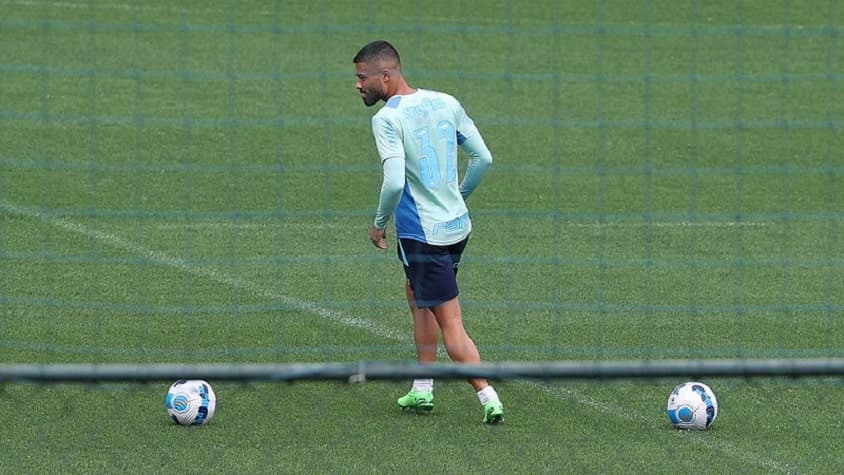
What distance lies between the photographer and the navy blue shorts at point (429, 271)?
8.36 meters

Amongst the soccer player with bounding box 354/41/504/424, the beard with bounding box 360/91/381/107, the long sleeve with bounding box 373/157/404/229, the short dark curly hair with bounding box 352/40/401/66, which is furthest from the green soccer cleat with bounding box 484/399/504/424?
the short dark curly hair with bounding box 352/40/401/66

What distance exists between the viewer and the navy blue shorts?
8.36 meters

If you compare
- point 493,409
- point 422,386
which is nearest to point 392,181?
point 422,386

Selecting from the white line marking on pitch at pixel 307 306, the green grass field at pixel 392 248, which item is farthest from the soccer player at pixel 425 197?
the white line marking on pitch at pixel 307 306

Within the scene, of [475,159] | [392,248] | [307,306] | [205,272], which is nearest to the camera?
[475,159]

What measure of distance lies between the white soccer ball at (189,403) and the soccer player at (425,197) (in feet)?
3.17

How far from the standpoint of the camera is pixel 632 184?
1386 centimetres

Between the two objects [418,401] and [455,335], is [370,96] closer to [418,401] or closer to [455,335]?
[455,335]

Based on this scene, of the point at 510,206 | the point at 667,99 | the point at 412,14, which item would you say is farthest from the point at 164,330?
the point at 412,14

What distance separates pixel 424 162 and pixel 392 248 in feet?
11.7

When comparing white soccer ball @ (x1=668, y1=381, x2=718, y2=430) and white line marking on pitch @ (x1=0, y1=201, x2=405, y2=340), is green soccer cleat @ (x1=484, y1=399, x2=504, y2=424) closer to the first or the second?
white soccer ball @ (x1=668, y1=381, x2=718, y2=430)

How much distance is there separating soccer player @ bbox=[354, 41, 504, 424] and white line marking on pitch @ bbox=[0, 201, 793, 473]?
0.61 metres

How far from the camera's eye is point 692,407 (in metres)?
8.11

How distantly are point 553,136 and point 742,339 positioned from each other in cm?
580
